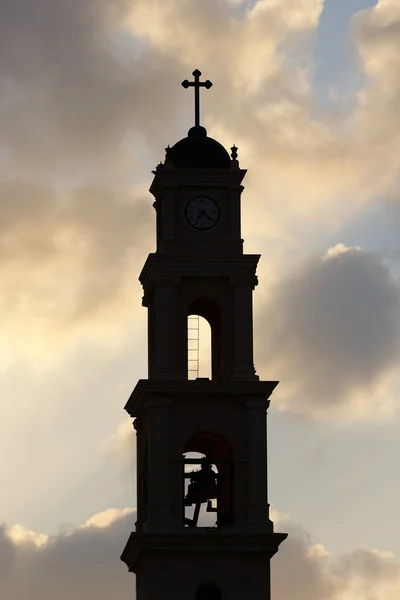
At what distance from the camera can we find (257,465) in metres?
99.0

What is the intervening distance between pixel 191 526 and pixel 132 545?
1875 millimetres

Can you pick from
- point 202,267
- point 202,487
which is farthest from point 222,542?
point 202,267

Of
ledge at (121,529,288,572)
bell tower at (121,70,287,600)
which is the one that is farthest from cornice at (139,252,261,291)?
ledge at (121,529,288,572)

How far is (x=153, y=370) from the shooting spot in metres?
100

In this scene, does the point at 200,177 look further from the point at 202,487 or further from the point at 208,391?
the point at 202,487

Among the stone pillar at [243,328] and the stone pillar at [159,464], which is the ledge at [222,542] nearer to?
the stone pillar at [159,464]

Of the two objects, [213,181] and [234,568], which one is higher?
[213,181]

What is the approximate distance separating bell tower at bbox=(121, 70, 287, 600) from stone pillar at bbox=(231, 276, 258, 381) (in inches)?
1.2

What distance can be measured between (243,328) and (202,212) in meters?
3.86

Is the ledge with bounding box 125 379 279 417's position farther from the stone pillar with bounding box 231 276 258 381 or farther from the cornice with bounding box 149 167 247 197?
the cornice with bounding box 149 167 247 197

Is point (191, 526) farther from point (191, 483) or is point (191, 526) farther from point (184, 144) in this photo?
point (184, 144)

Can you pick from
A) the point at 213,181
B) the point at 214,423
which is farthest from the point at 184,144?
the point at 214,423

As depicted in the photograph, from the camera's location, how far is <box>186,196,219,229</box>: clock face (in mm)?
101000

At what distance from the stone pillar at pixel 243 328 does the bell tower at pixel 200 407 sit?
30 millimetres
